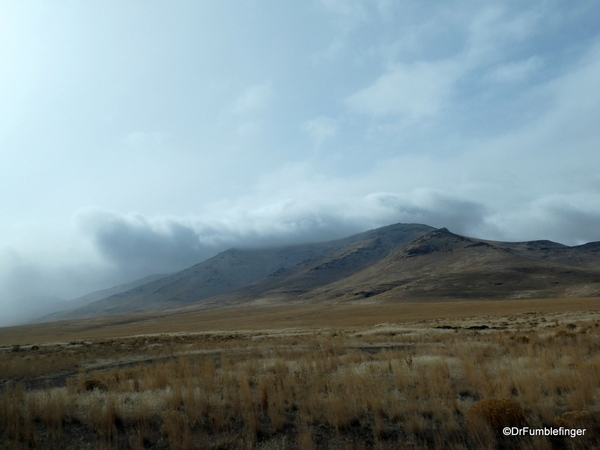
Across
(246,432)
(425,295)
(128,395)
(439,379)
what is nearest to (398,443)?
(246,432)

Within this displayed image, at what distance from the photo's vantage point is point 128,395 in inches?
386

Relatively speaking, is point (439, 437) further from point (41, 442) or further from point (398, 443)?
point (41, 442)

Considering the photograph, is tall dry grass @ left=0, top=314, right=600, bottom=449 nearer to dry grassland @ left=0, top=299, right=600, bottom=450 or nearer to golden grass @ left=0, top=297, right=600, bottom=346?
dry grassland @ left=0, top=299, right=600, bottom=450

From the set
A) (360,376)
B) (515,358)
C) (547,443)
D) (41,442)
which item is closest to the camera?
(547,443)

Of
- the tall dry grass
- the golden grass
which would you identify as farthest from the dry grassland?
the golden grass

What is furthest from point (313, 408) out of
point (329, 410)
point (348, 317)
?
point (348, 317)

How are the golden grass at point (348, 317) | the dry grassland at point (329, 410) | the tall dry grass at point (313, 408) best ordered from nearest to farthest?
the dry grassland at point (329, 410), the tall dry grass at point (313, 408), the golden grass at point (348, 317)

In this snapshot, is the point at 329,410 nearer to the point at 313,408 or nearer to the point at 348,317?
the point at 313,408

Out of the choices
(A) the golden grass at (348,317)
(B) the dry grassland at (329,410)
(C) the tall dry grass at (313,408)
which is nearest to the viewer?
(B) the dry grassland at (329,410)

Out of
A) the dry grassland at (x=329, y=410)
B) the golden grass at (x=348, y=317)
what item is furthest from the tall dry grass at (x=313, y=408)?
the golden grass at (x=348, y=317)

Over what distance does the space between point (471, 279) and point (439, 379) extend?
507 feet

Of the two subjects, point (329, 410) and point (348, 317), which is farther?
point (348, 317)

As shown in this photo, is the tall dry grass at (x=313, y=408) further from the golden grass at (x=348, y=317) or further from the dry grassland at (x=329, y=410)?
the golden grass at (x=348, y=317)

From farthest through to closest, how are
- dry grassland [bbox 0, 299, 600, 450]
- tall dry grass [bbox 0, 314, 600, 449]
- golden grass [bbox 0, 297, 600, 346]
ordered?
golden grass [bbox 0, 297, 600, 346] → tall dry grass [bbox 0, 314, 600, 449] → dry grassland [bbox 0, 299, 600, 450]
